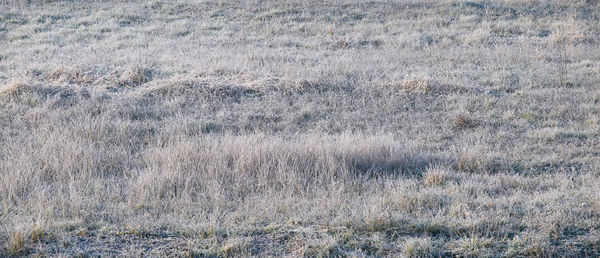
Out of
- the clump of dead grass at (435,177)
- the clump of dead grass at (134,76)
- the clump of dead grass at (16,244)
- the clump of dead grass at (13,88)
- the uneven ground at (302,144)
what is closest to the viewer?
the clump of dead grass at (16,244)

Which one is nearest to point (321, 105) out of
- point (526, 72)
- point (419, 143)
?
point (419, 143)

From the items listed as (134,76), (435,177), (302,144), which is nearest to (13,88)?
(134,76)

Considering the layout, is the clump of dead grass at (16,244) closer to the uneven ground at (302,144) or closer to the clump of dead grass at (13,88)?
the uneven ground at (302,144)

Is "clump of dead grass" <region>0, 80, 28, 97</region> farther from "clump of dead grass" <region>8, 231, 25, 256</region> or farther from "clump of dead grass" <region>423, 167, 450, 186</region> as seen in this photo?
"clump of dead grass" <region>423, 167, 450, 186</region>

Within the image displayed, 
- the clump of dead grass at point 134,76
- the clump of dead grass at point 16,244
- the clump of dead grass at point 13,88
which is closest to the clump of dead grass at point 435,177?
the clump of dead grass at point 16,244

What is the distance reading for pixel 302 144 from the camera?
6.97m

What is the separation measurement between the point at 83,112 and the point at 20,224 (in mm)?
4701

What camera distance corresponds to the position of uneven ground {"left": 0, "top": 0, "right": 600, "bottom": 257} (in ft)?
14.9

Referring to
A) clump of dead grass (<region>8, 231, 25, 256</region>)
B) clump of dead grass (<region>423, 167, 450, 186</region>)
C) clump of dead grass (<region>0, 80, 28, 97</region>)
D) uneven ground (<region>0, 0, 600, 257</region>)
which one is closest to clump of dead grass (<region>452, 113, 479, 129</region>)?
uneven ground (<region>0, 0, 600, 257</region>)

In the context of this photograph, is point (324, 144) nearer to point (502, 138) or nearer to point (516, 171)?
point (516, 171)

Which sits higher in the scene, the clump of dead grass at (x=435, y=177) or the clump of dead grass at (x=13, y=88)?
the clump of dead grass at (x=13, y=88)

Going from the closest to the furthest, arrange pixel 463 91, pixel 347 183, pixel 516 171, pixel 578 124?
pixel 347 183 → pixel 516 171 → pixel 578 124 → pixel 463 91

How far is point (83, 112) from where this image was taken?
885 centimetres

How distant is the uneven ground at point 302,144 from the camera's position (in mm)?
4551
